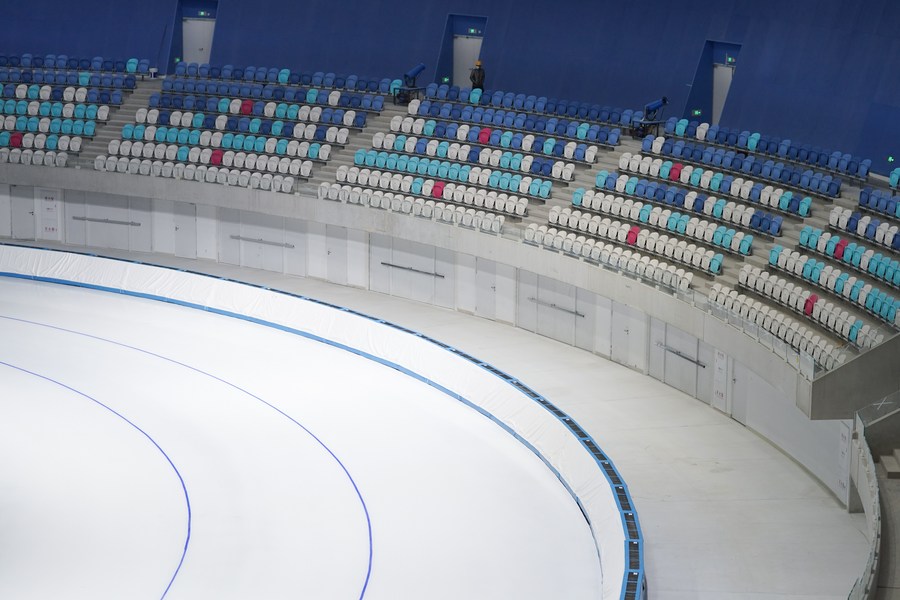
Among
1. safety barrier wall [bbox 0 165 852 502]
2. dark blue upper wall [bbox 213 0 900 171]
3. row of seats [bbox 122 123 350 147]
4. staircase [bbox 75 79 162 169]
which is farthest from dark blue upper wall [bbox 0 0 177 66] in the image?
safety barrier wall [bbox 0 165 852 502]

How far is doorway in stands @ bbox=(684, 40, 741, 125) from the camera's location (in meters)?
24.6

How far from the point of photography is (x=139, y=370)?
20.4m

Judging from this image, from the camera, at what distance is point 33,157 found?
27875 millimetres

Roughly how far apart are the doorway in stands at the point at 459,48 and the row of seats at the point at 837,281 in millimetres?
11524

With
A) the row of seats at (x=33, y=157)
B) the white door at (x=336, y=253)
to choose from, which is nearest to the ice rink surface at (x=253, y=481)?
the white door at (x=336, y=253)

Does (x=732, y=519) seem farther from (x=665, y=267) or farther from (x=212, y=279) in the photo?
(x=212, y=279)

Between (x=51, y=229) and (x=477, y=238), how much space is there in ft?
37.7

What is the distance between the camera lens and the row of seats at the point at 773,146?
66.1ft

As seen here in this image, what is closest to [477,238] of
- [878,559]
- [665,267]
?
[665,267]

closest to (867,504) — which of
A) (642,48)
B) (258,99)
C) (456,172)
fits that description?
(456,172)

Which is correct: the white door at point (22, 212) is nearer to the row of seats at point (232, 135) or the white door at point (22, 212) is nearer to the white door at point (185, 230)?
the row of seats at point (232, 135)

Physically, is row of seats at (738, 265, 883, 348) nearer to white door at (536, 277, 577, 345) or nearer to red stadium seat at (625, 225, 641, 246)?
red stadium seat at (625, 225, 641, 246)

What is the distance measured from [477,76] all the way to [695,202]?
24.4ft

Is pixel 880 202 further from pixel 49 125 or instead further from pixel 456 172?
pixel 49 125
